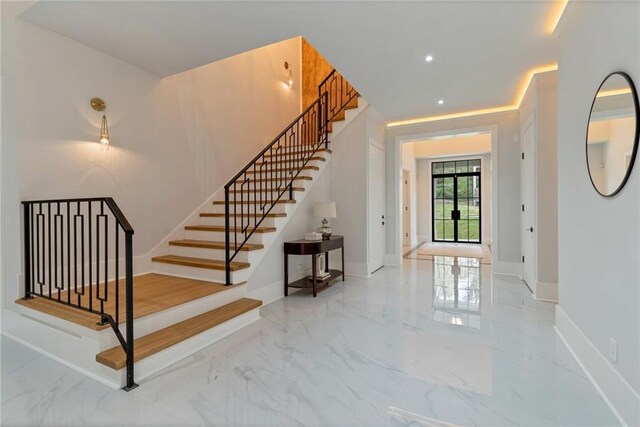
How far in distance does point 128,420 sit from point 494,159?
593 centimetres

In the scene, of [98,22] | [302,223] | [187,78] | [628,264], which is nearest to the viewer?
[628,264]

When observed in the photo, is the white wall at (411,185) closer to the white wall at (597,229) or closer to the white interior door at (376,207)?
the white interior door at (376,207)

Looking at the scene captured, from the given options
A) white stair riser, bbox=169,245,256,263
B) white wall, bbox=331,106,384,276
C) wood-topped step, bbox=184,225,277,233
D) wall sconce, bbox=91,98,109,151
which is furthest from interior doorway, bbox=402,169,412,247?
wall sconce, bbox=91,98,109,151

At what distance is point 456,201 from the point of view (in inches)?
401

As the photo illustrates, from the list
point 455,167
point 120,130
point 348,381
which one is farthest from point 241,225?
point 455,167

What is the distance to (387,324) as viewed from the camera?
310 centimetres

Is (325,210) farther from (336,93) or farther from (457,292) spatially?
(336,93)

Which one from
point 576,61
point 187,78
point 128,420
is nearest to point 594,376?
point 576,61

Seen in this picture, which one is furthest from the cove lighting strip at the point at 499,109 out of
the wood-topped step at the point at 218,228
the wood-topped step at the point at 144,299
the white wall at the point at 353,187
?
the wood-topped step at the point at 144,299

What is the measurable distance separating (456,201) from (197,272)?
8.90 m

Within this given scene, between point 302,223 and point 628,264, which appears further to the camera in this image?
point 302,223

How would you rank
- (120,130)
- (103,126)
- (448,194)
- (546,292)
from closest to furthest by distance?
(103,126) → (120,130) → (546,292) → (448,194)

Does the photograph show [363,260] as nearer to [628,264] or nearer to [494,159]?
[494,159]

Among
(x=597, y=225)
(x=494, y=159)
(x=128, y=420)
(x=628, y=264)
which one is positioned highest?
(x=494, y=159)
